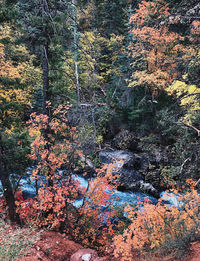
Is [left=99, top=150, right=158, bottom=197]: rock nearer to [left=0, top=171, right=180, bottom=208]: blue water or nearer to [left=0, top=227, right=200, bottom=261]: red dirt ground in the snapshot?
[left=0, top=171, right=180, bottom=208]: blue water

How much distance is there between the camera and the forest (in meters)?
4.90

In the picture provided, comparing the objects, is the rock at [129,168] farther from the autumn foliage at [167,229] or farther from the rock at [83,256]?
the autumn foliage at [167,229]

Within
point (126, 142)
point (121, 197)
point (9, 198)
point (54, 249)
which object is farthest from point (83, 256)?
point (126, 142)

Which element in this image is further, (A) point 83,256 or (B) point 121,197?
(B) point 121,197

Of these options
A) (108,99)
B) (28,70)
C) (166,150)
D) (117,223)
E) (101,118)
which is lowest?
(117,223)

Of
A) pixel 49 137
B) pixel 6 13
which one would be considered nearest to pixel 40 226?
pixel 49 137

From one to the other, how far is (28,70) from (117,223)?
1276 centimetres

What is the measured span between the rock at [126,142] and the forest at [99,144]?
0.09 metres

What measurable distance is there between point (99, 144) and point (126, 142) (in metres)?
2.41

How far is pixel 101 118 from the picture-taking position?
599 inches

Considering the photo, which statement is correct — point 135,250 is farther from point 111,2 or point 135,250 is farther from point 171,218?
point 111,2

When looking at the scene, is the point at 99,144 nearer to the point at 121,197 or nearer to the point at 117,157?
the point at 117,157

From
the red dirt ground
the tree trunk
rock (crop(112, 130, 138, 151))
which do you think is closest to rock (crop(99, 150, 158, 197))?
rock (crop(112, 130, 138, 151))

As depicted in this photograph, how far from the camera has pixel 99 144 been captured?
15.4m
